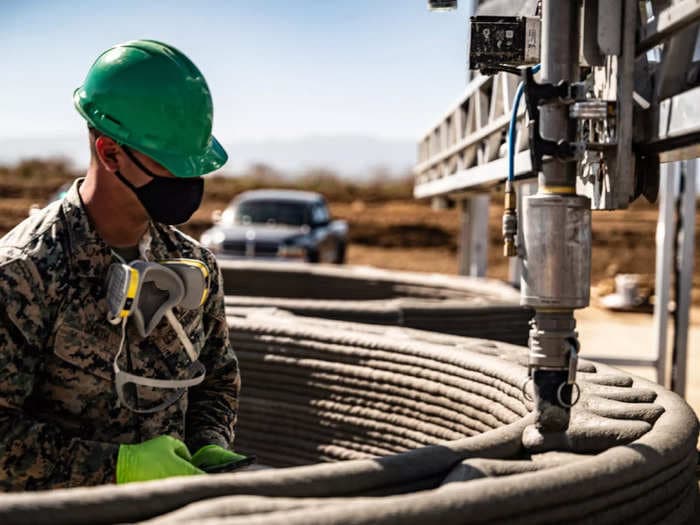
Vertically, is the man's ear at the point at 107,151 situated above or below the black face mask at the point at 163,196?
above

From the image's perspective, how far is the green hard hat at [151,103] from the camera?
2.52 meters

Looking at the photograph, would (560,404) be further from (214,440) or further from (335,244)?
(335,244)

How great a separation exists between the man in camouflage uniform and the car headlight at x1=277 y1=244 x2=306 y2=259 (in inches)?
464

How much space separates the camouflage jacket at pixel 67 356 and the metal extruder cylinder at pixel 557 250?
0.96 metres

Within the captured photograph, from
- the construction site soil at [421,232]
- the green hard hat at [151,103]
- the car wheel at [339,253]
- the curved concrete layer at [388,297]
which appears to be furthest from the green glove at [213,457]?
the construction site soil at [421,232]

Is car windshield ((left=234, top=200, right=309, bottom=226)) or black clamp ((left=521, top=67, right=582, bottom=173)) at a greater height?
black clamp ((left=521, top=67, right=582, bottom=173))

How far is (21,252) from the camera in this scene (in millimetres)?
2363

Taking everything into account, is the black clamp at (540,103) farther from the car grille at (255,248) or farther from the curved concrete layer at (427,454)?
the car grille at (255,248)

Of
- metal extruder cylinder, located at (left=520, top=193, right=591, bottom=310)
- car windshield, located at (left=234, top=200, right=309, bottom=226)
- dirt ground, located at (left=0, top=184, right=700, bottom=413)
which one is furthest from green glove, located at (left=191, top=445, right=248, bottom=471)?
dirt ground, located at (left=0, top=184, right=700, bottom=413)

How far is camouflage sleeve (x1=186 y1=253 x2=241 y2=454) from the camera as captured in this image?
2.86 meters

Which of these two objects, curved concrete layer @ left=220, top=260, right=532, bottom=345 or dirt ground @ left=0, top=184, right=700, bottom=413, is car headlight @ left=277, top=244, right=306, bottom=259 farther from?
curved concrete layer @ left=220, top=260, right=532, bottom=345

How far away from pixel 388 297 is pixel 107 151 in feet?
19.1

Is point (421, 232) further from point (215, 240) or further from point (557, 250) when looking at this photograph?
point (557, 250)

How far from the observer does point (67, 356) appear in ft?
8.13
